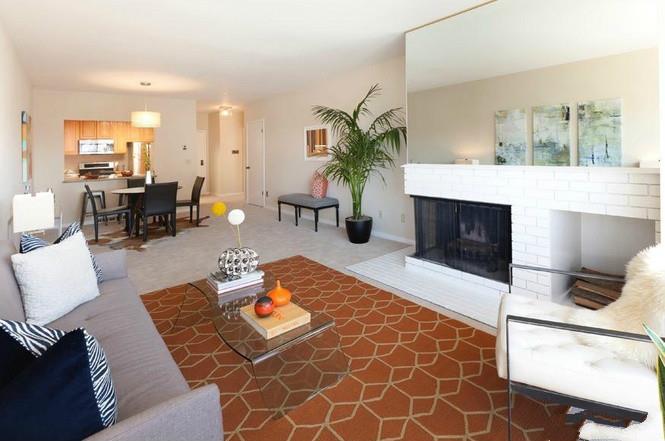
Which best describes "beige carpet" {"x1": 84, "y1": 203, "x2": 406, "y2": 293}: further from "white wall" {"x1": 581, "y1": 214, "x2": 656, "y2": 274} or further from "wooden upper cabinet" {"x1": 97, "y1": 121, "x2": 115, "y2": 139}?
"wooden upper cabinet" {"x1": 97, "y1": 121, "x2": 115, "y2": 139}

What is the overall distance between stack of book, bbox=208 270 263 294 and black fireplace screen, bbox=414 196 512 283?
7.10 feet

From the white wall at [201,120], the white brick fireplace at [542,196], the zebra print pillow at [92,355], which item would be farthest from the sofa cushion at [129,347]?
the white wall at [201,120]

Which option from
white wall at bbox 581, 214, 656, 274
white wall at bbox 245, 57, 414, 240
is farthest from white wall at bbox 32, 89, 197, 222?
white wall at bbox 581, 214, 656, 274

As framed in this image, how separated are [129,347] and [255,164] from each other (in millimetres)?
7746

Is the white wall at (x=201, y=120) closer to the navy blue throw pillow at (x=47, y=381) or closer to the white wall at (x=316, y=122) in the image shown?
the white wall at (x=316, y=122)

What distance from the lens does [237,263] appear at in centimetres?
263

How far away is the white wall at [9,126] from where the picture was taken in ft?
11.4

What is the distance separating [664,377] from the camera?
0.75 m

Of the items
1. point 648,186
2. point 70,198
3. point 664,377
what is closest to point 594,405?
point 664,377

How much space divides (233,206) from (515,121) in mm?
7272

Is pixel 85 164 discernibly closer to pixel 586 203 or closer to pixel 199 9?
pixel 199 9

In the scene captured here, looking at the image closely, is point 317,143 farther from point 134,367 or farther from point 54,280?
point 134,367

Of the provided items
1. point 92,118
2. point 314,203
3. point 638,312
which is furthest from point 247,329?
point 92,118

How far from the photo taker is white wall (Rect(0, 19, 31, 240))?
348 centimetres
